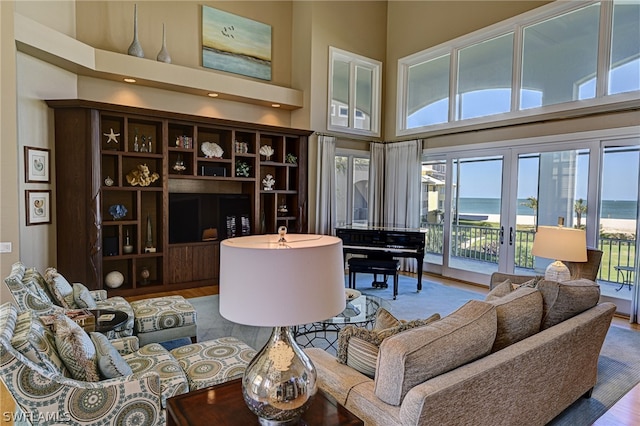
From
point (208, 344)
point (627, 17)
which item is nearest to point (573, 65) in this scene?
point (627, 17)

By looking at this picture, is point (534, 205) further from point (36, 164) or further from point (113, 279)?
point (36, 164)

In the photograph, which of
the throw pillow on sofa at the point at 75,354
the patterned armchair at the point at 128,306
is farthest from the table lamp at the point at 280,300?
the patterned armchair at the point at 128,306

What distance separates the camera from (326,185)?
6.86 metres

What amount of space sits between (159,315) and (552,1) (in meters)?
6.39

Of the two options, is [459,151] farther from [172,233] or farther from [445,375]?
[445,375]

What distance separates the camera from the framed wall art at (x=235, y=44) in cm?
599

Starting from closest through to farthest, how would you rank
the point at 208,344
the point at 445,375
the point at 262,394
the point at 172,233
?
the point at 262,394
the point at 445,375
the point at 208,344
the point at 172,233

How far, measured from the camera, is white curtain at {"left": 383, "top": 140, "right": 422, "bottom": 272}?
700 centimetres

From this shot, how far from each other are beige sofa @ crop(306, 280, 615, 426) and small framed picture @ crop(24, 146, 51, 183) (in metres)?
4.33

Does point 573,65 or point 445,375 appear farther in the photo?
point 573,65

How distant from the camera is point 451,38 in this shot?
6500mm

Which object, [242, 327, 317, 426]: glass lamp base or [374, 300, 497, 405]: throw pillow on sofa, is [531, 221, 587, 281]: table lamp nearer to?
[374, 300, 497, 405]: throw pillow on sofa

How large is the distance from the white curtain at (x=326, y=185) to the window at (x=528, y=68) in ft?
5.25

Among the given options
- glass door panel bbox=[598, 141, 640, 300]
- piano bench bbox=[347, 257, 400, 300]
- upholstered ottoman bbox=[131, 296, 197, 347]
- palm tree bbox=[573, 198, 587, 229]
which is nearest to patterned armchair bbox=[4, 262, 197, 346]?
upholstered ottoman bbox=[131, 296, 197, 347]
